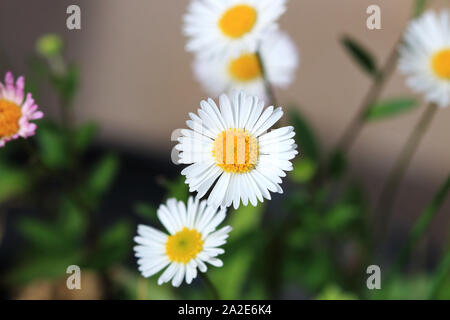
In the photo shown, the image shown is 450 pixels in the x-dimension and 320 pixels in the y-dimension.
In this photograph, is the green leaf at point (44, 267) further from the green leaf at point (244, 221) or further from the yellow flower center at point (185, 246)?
the yellow flower center at point (185, 246)

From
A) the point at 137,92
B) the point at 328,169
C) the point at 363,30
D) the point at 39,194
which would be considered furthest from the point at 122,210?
the point at 363,30

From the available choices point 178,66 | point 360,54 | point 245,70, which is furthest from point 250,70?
point 178,66

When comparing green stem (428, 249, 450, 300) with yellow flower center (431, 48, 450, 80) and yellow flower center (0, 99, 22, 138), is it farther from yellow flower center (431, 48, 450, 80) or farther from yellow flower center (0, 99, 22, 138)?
yellow flower center (0, 99, 22, 138)

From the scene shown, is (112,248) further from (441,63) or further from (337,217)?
(441,63)

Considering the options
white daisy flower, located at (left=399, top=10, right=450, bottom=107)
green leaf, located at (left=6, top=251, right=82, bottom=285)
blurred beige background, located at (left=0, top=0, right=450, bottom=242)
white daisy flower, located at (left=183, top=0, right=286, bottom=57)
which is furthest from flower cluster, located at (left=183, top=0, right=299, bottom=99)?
blurred beige background, located at (left=0, top=0, right=450, bottom=242)

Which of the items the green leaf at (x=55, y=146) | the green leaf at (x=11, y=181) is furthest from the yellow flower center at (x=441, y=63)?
the green leaf at (x=11, y=181)
